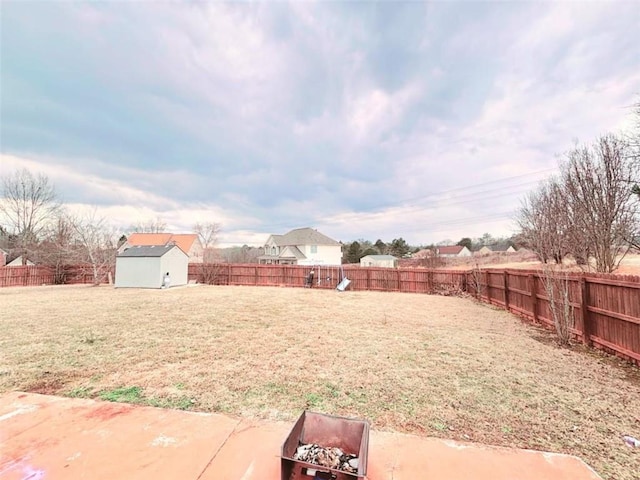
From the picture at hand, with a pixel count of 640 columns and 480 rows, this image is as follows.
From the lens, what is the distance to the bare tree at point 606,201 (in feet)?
31.0

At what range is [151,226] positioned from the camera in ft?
120

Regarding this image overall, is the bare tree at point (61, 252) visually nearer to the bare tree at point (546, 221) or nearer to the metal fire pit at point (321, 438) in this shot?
the metal fire pit at point (321, 438)

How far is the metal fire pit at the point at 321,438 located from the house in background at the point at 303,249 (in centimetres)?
3133

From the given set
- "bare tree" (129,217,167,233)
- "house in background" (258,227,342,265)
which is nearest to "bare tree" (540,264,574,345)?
"house in background" (258,227,342,265)

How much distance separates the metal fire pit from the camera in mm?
1535

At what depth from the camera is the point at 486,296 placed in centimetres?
1123

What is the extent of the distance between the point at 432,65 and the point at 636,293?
6.94 m

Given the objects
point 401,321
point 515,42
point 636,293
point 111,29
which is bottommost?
point 401,321

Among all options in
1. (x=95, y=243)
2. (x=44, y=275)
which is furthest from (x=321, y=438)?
(x=44, y=275)

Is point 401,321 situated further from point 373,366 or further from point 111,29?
point 111,29

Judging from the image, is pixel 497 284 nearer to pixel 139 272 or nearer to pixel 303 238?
pixel 139 272

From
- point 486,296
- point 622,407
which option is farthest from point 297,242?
point 622,407

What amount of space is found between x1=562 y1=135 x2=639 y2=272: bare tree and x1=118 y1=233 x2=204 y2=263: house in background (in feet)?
102

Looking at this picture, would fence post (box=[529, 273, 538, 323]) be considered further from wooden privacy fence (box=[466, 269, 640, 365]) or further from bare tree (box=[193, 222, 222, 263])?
bare tree (box=[193, 222, 222, 263])
